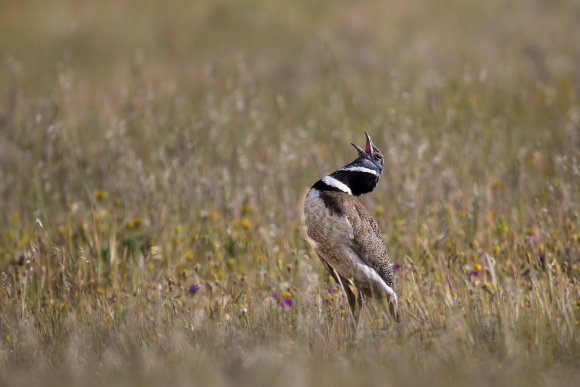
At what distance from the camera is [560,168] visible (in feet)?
22.6

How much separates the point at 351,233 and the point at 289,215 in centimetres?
206

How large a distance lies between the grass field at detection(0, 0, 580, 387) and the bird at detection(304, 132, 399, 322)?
0.16m

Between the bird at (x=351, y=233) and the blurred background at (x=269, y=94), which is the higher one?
the blurred background at (x=269, y=94)

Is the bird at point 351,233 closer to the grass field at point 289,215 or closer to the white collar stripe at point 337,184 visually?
the white collar stripe at point 337,184

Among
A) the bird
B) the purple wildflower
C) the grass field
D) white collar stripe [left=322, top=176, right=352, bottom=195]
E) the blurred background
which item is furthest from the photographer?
the blurred background

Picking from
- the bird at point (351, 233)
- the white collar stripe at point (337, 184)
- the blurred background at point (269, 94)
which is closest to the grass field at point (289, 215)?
the blurred background at point (269, 94)

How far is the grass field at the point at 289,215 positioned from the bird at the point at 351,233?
0.54ft

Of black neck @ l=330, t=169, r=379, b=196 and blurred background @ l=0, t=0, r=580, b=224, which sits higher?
blurred background @ l=0, t=0, r=580, b=224

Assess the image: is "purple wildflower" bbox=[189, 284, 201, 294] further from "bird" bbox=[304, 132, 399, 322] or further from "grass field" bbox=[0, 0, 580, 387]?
"bird" bbox=[304, 132, 399, 322]

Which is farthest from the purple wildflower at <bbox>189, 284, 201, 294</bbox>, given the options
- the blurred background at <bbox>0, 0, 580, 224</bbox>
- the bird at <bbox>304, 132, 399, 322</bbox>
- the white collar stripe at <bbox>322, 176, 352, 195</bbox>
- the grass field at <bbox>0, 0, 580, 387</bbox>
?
the blurred background at <bbox>0, 0, 580, 224</bbox>

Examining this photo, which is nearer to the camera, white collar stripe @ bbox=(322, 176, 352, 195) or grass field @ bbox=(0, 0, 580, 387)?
grass field @ bbox=(0, 0, 580, 387)

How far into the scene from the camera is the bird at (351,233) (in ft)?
15.4

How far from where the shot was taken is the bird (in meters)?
4.69

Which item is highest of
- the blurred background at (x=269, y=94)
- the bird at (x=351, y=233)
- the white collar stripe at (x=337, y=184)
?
the blurred background at (x=269, y=94)
